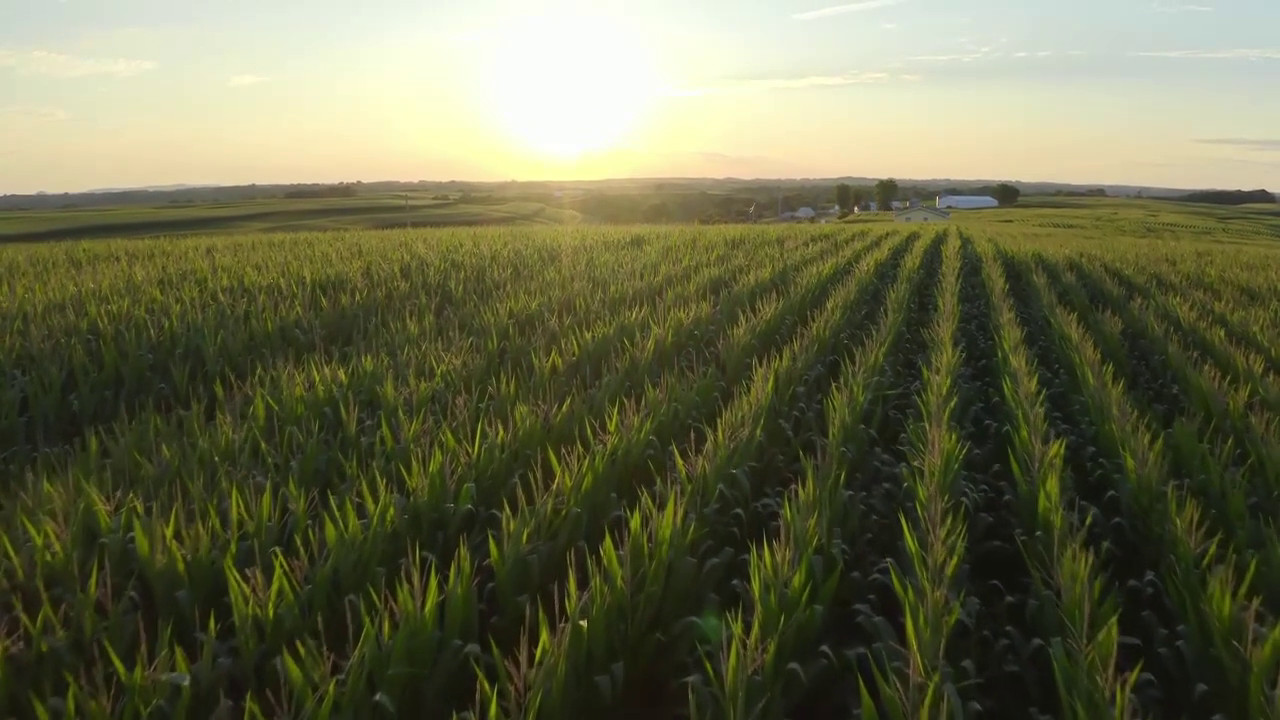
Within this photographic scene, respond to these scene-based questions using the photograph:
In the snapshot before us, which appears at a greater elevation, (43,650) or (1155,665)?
(43,650)

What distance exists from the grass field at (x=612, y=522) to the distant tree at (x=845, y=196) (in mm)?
131540

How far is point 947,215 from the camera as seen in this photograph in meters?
86.8

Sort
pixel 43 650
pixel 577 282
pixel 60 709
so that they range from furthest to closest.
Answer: pixel 577 282
pixel 43 650
pixel 60 709

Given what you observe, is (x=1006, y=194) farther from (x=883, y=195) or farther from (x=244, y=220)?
(x=244, y=220)

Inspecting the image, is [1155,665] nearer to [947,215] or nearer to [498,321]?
[498,321]

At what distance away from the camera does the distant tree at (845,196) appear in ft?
448

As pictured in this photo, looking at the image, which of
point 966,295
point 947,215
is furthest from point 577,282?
point 947,215

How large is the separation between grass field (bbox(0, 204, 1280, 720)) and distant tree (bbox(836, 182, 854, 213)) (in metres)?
132

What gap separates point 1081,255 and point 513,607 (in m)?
21.1

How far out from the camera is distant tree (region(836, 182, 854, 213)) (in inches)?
5379

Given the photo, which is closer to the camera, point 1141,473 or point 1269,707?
point 1269,707

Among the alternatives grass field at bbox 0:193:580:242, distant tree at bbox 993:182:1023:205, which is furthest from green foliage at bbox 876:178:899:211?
grass field at bbox 0:193:580:242

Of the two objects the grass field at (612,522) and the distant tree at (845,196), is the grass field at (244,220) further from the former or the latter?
the distant tree at (845,196)

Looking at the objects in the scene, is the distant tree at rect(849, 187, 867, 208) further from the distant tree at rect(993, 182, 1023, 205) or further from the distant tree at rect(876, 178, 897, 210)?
the distant tree at rect(993, 182, 1023, 205)
